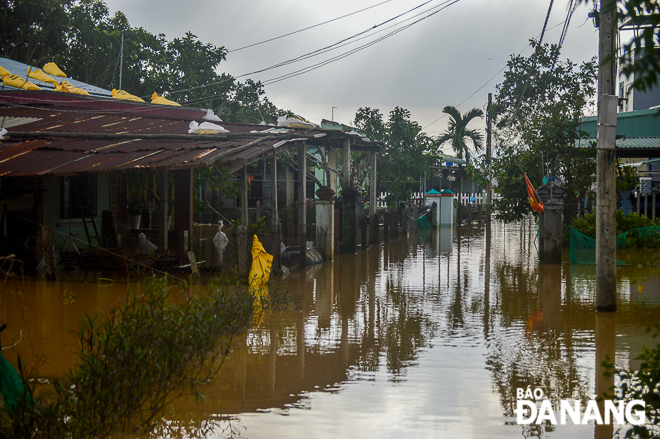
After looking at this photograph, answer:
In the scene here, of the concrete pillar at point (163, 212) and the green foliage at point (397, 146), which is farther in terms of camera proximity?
the green foliage at point (397, 146)

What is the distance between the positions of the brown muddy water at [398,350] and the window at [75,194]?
4.08m

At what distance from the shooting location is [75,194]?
1664 centimetres

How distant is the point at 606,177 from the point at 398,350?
4.63m

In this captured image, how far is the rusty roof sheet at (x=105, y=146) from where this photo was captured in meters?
12.0

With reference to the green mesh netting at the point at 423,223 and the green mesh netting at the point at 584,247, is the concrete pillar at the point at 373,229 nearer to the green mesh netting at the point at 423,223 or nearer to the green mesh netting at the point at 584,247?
the green mesh netting at the point at 584,247

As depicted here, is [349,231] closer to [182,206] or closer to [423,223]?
[182,206]

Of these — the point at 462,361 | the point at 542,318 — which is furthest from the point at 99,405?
the point at 542,318

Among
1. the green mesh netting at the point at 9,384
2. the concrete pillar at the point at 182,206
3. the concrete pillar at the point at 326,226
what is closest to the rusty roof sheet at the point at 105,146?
the concrete pillar at the point at 182,206

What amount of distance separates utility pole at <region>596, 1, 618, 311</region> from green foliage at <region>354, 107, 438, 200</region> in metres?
18.7

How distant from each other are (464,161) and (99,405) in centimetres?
3847

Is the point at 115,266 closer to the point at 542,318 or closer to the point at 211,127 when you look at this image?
the point at 211,127

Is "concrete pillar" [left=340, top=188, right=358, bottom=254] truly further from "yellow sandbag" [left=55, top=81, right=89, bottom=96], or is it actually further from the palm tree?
the palm tree

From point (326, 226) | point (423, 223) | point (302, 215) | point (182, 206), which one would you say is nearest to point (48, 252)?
point (182, 206)

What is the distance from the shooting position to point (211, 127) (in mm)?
14789
